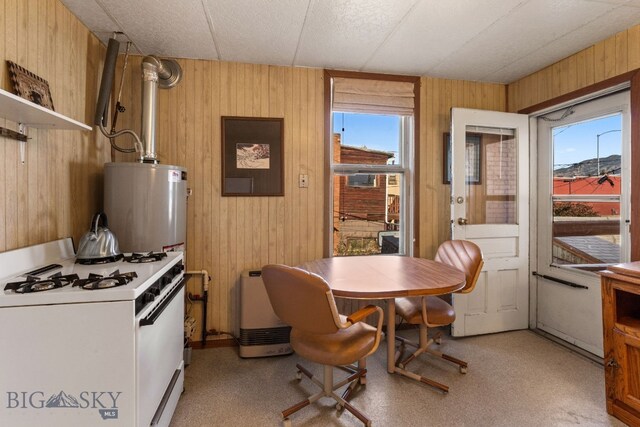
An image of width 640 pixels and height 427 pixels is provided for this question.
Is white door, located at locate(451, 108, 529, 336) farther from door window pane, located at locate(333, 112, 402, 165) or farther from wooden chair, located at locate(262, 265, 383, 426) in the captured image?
wooden chair, located at locate(262, 265, 383, 426)

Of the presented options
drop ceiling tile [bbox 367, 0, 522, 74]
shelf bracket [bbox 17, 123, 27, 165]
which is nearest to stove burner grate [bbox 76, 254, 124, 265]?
shelf bracket [bbox 17, 123, 27, 165]

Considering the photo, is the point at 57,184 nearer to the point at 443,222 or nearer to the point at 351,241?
the point at 351,241

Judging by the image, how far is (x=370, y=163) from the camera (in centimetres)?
313

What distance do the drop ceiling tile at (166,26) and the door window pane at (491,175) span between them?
2527mm

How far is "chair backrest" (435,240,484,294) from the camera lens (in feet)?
7.49

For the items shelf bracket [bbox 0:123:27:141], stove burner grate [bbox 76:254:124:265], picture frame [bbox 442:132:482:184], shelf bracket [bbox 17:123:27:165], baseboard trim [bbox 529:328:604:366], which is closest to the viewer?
shelf bracket [bbox 0:123:27:141]

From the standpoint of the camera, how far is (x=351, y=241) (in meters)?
3.23

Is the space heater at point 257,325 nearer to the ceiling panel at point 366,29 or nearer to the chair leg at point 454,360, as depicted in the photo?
the chair leg at point 454,360

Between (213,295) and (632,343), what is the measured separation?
2.90 m

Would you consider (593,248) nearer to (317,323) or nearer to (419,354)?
(419,354)

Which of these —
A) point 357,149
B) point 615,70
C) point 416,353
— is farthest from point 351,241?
point 615,70

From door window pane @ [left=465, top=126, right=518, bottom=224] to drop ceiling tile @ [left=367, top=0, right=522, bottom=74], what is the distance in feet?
2.94

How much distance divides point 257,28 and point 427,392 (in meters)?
2.79

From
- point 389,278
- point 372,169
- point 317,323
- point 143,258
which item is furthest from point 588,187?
point 143,258
